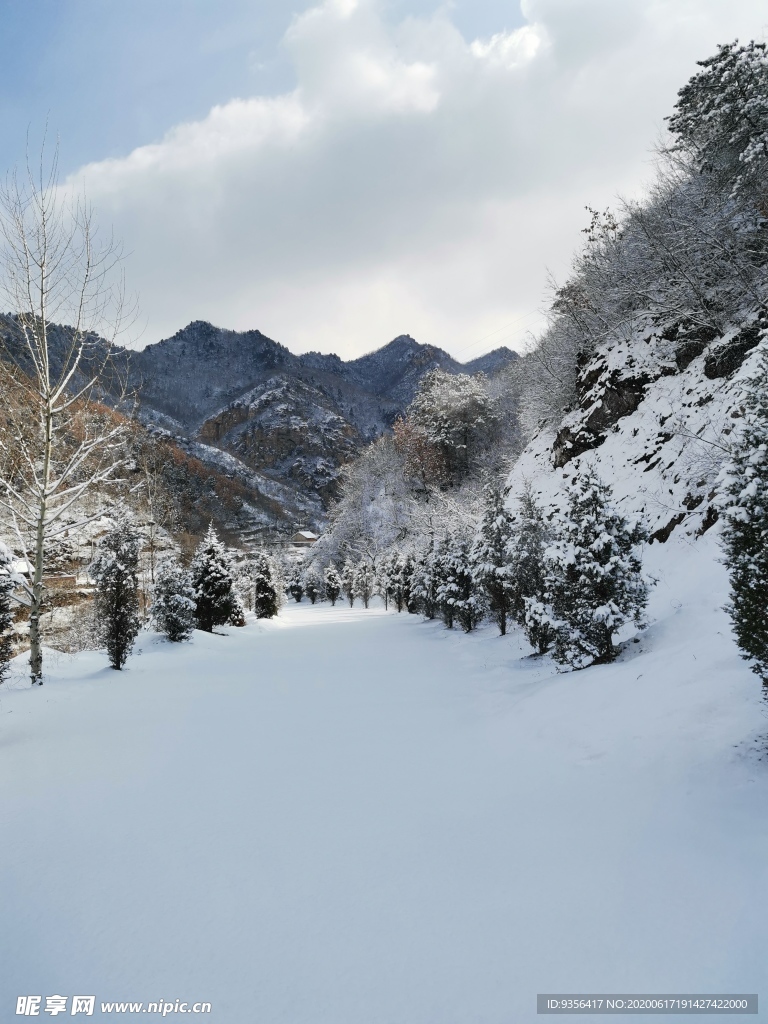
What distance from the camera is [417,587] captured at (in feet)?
93.5

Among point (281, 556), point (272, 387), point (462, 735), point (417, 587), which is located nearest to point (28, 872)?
point (462, 735)

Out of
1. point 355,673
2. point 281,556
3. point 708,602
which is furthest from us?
point 281,556

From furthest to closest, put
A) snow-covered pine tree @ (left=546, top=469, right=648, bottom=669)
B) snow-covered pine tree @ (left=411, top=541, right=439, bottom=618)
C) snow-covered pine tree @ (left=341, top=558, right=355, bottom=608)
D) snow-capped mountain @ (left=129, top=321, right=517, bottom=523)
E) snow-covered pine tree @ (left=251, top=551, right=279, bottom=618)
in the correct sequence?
snow-capped mountain @ (left=129, top=321, right=517, bottom=523), snow-covered pine tree @ (left=341, top=558, right=355, bottom=608), snow-covered pine tree @ (left=251, top=551, right=279, bottom=618), snow-covered pine tree @ (left=411, top=541, right=439, bottom=618), snow-covered pine tree @ (left=546, top=469, right=648, bottom=669)

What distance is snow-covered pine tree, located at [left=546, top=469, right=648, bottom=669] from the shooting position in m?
8.25

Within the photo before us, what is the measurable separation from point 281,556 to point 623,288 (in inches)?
2811

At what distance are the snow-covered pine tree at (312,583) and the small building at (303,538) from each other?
74.6ft

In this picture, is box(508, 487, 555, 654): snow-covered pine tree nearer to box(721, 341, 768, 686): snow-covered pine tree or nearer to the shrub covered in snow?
the shrub covered in snow

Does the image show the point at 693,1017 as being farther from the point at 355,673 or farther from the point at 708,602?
the point at 355,673

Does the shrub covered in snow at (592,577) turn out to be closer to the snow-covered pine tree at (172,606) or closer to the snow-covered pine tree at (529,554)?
the snow-covered pine tree at (529,554)

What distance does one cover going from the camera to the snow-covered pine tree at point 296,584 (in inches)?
2867

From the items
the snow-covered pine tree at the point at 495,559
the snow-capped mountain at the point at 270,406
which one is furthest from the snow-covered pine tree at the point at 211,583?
the snow-capped mountain at the point at 270,406

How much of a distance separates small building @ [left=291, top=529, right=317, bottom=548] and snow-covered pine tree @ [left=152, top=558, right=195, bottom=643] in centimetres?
7567

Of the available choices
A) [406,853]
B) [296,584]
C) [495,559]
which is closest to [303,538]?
[296,584]

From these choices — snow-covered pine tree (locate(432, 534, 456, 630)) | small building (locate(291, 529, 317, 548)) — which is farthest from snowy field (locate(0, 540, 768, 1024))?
small building (locate(291, 529, 317, 548))
